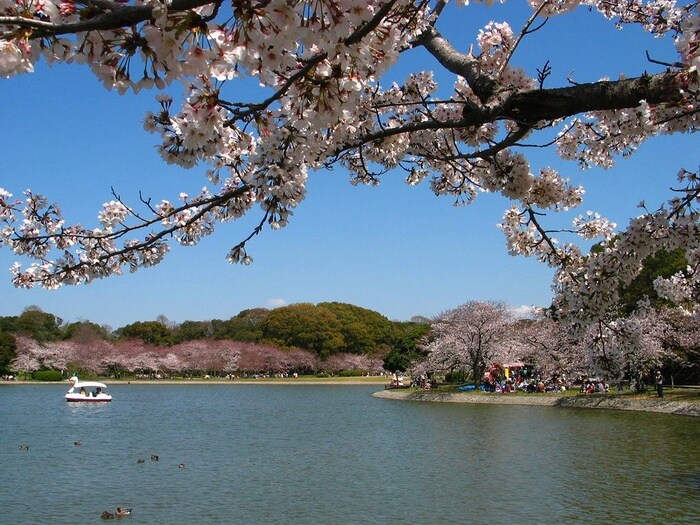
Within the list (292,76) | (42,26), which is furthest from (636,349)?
(42,26)

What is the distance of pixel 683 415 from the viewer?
19578 millimetres

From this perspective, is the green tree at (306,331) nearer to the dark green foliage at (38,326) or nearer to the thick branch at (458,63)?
the dark green foliage at (38,326)

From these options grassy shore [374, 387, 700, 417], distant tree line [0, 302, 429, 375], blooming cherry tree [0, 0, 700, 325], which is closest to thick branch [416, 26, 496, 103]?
blooming cherry tree [0, 0, 700, 325]

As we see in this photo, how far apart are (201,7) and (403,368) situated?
147ft

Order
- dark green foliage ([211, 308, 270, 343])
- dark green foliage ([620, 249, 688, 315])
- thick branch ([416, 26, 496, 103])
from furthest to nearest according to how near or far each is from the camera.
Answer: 1. dark green foliage ([211, 308, 270, 343])
2. dark green foliage ([620, 249, 688, 315])
3. thick branch ([416, 26, 496, 103])

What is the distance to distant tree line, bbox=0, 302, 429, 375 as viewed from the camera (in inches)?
2216

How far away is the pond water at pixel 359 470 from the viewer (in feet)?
29.7

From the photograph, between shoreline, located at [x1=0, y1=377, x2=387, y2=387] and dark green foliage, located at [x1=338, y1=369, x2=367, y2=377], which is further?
dark green foliage, located at [x1=338, y1=369, x2=367, y2=377]

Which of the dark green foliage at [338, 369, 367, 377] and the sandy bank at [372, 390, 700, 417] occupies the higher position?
the dark green foliage at [338, 369, 367, 377]

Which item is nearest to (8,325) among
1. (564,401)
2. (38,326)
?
(38,326)

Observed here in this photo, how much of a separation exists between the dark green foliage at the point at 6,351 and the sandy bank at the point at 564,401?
119 ft

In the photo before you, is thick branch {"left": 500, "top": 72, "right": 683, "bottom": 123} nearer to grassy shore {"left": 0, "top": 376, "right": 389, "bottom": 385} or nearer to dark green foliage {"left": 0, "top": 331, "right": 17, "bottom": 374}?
grassy shore {"left": 0, "top": 376, "right": 389, "bottom": 385}

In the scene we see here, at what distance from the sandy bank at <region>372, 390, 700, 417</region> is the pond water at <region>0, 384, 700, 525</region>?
1273 millimetres

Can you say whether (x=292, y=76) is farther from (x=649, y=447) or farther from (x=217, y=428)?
(x=217, y=428)
